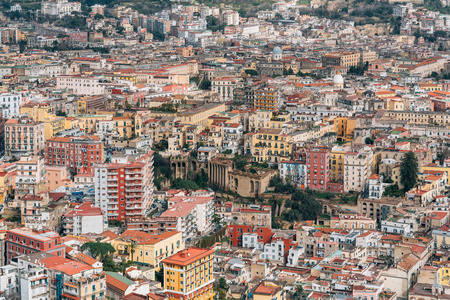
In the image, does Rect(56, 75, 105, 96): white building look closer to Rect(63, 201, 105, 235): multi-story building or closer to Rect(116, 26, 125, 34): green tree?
Rect(63, 201, 105, 235): multi-story building

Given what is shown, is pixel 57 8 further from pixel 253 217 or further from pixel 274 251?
pixel 274 251

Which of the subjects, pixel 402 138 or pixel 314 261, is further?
pixel 402 138

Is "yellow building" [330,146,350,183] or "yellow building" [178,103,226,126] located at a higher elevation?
"yellow building" [178,103,226,126]

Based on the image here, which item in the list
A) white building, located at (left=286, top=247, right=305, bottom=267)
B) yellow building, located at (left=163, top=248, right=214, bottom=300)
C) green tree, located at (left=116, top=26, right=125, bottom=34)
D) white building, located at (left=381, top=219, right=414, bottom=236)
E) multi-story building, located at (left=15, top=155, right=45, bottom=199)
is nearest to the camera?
yellow building, located at (left=163, top=248, right=214, bottom=300)

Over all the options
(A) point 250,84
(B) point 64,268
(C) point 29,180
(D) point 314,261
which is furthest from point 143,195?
(A) point 250,84

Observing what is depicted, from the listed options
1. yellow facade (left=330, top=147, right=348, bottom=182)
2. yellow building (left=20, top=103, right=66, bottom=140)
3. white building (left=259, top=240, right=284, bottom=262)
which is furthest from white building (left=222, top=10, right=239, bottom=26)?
white building (left=259, top=240, right=284, bottom=262)

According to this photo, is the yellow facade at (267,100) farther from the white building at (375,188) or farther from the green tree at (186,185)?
the white building at (375,188)

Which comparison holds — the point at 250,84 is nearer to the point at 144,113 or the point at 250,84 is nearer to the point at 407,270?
the point at 144,113
